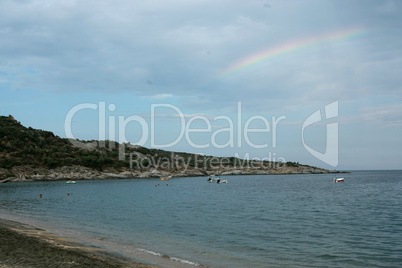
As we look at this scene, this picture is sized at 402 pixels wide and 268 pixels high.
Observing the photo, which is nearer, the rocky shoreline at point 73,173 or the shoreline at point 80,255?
the shoreline at point 80,255

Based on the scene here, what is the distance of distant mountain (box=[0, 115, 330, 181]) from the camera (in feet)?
366

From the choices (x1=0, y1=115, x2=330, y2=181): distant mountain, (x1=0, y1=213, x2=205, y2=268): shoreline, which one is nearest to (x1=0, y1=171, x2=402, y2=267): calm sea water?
(x1=0, y1=213, x2=205, y2=268): shoreline

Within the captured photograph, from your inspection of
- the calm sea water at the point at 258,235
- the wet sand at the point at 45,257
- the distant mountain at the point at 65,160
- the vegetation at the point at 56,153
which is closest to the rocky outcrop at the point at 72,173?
the distant mountain at the point at 65,160

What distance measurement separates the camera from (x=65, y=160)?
127562mm

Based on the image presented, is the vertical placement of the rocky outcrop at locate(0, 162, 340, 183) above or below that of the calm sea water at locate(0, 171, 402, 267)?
below

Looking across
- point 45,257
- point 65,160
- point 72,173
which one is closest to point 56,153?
point 65,160

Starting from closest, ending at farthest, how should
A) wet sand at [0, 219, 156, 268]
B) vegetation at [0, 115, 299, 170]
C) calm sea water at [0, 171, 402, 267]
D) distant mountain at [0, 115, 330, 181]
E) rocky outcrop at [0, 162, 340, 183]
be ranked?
wet sand at [0, 219, 156, 268] → calm sea water at [0, 171, 402, 267] → rocky outcrop at [0, 162, 340, 183] → distant mountain at [0, 115, 330, 181] → vegetation at [0, 115, 299, 170]

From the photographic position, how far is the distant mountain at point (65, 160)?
366ft

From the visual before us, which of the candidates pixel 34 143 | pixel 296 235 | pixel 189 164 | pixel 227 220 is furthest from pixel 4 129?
pixel 296 235

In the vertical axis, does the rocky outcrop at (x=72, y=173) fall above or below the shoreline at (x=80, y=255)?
below

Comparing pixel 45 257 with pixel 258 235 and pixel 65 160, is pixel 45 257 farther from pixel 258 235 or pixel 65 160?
pixel 65 160

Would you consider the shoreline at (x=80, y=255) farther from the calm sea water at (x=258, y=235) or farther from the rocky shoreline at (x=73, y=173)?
the rocky shoreline at (x=73, y=173)

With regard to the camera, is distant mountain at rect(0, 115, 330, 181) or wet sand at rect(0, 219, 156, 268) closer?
wet sand at rect(0, 219, 156, 268)

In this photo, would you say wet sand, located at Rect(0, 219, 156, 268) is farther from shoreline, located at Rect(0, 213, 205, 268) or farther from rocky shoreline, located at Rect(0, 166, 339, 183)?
rocky shoreline, located at Rect(0, 166, 339, 183)
